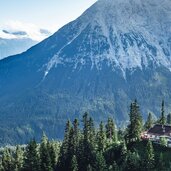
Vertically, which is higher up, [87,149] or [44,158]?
[87,149]

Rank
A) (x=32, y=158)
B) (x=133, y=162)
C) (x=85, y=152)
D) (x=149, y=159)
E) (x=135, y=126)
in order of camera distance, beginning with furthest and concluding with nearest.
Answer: (x=135, y=126) < (x=85, y=152) < (x=32, y=158) < (x=133, y=162) < (x=149, y=159)

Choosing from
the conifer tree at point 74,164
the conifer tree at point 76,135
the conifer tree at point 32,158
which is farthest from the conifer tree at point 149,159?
the conifer tree at point 32,158

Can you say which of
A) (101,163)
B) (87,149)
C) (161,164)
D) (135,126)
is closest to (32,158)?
(87,149)

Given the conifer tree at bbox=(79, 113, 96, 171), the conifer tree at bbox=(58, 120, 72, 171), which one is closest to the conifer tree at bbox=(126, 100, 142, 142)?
the conifer tree at bbox=(79, 113, 96, 171)

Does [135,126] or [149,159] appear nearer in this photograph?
[149,159]

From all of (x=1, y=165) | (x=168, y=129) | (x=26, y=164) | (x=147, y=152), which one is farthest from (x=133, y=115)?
(x=1, y=165)

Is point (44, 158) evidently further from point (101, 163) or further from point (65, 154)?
point (101, 163)

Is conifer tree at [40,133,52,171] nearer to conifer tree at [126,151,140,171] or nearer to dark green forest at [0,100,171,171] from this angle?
dark green forest at [0,100,171,171]

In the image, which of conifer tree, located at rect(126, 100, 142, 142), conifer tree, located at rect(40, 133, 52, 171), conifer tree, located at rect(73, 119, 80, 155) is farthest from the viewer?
conifer tree, located at rect(126, 100, 142, 142)

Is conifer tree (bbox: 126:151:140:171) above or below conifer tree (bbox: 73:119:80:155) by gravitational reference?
below

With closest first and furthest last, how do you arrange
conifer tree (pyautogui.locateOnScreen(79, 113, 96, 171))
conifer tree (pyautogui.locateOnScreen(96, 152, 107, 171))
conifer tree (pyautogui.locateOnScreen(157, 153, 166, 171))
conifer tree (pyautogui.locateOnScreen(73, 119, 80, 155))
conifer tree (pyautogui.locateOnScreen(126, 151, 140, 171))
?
conifer tree (pyautogui.locateOnScreen(157, 153, 166, 171)), conifer tree (pyautogui.locateOnScreen(126, 151, 140, 171)), conifer tree (pyautogui.locateOnScreen(96, 152, 107, 171)), conifer tree (pyautogui.locateOnScreen(79, 113, 96, 171)), conifer tree (pyautogui.locateOnScreen(73, 119, 80, 155))

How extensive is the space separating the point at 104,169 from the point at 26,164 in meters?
37.9

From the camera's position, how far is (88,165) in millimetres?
167625

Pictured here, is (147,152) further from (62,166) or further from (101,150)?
(62,166)
